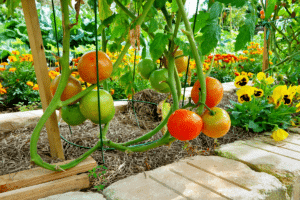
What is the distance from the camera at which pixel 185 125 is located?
2.21ft

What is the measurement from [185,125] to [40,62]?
64 cm

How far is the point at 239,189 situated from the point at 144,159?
427 millimetres

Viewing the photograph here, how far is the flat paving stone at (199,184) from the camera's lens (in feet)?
2.93

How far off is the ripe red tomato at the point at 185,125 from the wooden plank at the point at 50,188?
46cm

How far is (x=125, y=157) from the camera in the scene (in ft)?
3.82

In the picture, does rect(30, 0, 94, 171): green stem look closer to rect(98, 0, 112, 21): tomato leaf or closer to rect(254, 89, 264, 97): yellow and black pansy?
rect(98, 0, 112, 21): tomato leaf

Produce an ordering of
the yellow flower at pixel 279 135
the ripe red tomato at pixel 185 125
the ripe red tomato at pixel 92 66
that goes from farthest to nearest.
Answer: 1. the yellow flower at pixel 279 135
2. the ripe red tomato at pixel 92 66
3. the ripe red tomato at pixel 185 125

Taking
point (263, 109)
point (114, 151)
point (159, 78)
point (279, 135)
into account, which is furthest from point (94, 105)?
point (263, 109)

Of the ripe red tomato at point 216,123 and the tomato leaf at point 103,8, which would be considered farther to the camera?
the tomato leaf at point 103,8

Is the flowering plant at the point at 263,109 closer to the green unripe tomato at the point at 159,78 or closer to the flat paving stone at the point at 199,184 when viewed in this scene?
the flat paving stone at the point at 199,184

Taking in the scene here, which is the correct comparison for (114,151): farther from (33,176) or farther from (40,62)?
(40,62)

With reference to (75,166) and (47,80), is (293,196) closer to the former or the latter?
(75,166)

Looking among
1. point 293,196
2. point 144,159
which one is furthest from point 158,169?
point 293,196

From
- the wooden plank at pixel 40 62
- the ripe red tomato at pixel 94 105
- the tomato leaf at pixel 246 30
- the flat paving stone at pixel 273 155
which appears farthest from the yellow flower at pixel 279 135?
the wooden plank at pixel 40 62
